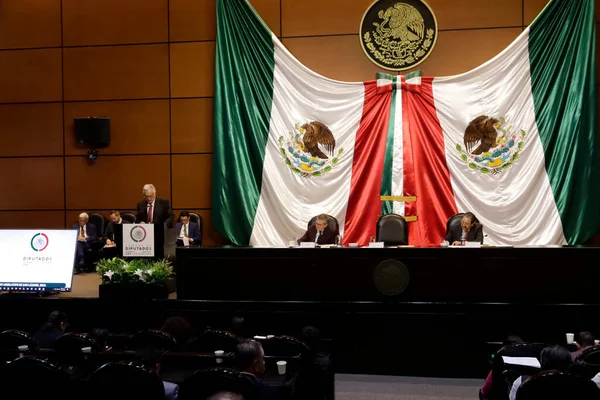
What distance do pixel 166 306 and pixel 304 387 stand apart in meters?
2.34

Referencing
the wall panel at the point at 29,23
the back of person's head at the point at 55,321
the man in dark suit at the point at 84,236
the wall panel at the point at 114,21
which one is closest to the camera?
the back of person's head at the point at 55,321

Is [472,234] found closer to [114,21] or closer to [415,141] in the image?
[415,141]

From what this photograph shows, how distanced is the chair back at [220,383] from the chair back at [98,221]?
617 centimetres

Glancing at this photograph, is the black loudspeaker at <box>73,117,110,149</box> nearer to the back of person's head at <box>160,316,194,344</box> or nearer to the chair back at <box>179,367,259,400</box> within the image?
the back of person's head at <box>160,316,194,344</box>

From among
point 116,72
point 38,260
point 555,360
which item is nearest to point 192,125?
point 116,72

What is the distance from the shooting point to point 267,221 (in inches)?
298

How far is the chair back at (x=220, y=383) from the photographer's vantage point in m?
2.31

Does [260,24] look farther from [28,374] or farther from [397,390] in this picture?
[28,374]

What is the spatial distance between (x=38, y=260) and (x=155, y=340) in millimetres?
2736

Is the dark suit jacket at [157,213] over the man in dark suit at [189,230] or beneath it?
over

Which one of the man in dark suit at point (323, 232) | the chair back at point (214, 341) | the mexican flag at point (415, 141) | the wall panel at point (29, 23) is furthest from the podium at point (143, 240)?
the wall panel at point (29, 23)

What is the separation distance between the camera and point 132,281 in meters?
5.16

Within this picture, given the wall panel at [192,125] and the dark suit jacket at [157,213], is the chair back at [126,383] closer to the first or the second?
the dark suit jacket at [157,213]

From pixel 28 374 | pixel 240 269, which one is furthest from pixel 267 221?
pixel 28 374
